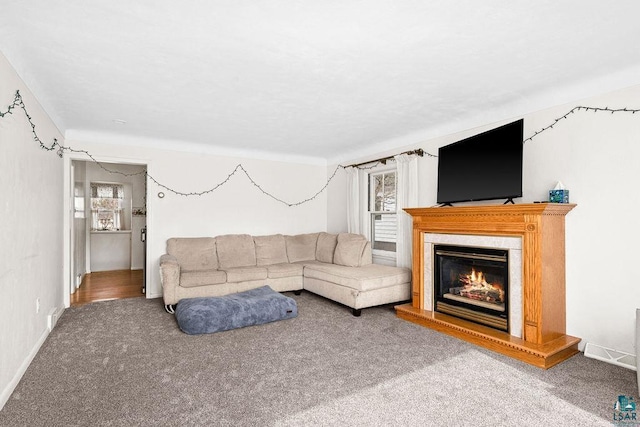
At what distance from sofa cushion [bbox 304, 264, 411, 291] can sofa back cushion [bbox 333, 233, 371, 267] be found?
0.43 ft

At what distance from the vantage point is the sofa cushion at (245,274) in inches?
189

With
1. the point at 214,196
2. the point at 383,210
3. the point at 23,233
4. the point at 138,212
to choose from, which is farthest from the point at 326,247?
the point at 138,212

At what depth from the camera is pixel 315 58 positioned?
259 centimetres

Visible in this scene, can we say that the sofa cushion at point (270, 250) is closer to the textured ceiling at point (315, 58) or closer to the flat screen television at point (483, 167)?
the textured ceiling at point (315, 58)

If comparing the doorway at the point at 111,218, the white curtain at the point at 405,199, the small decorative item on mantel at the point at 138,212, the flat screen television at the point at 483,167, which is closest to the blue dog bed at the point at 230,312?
the white curtain at the point at 405,199

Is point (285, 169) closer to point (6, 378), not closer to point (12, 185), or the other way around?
point (12, 185)

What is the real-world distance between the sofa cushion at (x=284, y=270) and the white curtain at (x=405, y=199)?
5.08ft

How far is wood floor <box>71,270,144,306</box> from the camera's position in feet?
16.8

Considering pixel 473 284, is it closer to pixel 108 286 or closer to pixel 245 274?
pixel 245 274

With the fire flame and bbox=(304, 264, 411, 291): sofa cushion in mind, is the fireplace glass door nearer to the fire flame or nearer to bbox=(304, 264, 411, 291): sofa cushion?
the fire flame

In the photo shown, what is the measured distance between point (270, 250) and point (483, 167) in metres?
3.49

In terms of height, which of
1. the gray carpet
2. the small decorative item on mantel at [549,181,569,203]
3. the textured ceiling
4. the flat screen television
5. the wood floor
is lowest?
the wood floor

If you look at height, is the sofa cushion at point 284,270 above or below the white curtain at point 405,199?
below

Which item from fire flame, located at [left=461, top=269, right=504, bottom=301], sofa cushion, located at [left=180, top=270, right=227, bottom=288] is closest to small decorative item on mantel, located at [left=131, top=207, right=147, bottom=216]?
sofa cushion, located at [left=180, top=270, right=227, bottom=288]
